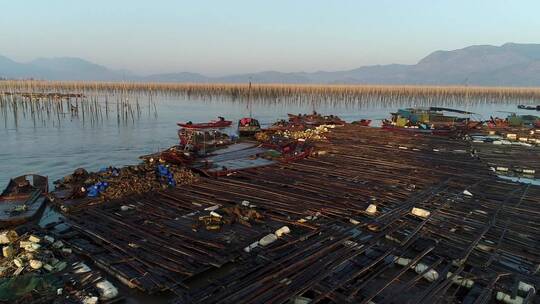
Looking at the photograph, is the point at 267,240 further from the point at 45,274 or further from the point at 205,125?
the point at 205,125

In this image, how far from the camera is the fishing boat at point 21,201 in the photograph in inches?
359

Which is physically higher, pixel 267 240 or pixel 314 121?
pixel 314 121

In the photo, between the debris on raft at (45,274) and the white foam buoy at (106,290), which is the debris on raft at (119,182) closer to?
the debris on raft at (45,274)

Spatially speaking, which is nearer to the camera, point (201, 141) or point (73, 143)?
point (201, 141)

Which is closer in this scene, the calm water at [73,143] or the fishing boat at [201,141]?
the calm water at [73,143]

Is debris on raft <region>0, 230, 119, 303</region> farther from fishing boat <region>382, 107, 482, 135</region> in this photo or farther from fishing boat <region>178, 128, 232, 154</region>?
fishing boat <region>382, 107, 482, 135</region>

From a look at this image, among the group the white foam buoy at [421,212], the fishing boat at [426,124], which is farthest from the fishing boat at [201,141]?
the fishing boat at [426,124]

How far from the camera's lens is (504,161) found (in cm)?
1658

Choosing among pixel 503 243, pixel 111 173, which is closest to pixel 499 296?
pixel 503 243

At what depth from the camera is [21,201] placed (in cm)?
1060

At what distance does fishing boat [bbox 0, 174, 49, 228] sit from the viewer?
359 inches

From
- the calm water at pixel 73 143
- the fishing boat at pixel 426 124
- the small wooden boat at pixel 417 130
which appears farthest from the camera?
the fishing boat at pixel 426 124

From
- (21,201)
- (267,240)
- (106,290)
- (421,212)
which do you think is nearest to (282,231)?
(267,240)

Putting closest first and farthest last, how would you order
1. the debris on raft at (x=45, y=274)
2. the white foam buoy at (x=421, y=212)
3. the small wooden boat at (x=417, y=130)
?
1. the debris on raft at (x=45, y=274)
2. the white foam buoy at (x=421, y=212)
3. the small wooden boat at (x=417, y=130)
